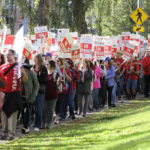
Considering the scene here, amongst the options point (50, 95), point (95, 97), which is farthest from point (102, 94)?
point (50, 95)

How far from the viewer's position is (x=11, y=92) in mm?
10078

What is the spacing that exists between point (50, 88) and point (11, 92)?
1.98 meters

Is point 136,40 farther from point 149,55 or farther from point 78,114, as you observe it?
point 78,114

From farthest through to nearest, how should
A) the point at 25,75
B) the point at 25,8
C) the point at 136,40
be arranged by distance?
the point at 25,8
the point at 136,40
the point at 25,75

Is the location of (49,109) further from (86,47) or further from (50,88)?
(86,47)

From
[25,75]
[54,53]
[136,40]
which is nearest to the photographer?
[25,75]

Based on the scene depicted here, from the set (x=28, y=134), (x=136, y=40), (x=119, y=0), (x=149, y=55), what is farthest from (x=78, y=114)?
(x=119, y=0)

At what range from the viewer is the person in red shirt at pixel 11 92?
998cm

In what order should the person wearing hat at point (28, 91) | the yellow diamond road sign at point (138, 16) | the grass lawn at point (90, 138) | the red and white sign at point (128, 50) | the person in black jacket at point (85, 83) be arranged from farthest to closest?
the yellow diamond road sign at point (138, 16), the red and white sign at point (128, 50), the person in black jacket at point (85, 83), the person wearing hat at point (28, 91), the grass lawn at point (90, 138)

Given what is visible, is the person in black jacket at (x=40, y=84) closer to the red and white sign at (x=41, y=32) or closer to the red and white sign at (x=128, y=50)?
the red and white sign at (x=41, y=32)

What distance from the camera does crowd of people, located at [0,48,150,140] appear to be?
10.1 meters

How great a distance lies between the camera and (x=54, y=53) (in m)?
16.7

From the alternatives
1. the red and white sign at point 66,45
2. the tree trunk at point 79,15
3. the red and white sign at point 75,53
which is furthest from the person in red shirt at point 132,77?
the tree trunk at point 79,15

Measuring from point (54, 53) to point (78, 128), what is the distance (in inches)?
222
